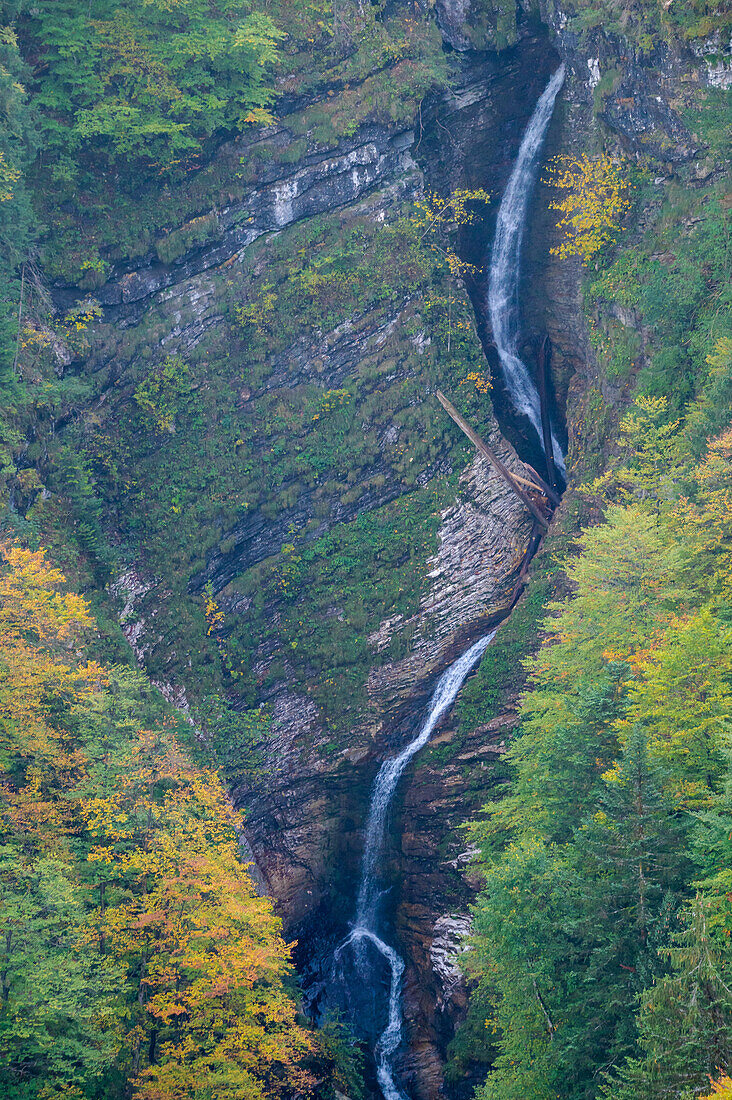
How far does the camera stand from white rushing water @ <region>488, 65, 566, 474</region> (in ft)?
93.9

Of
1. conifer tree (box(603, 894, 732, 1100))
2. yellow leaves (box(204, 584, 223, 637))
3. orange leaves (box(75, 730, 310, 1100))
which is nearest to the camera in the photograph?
conifer tree (box(603, 894, 732, 1100))

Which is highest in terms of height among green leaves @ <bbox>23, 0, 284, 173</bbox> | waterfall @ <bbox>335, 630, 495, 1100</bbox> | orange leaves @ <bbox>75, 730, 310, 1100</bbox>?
green leaves @ <bbox>23, 0, 284, 173</bbox>

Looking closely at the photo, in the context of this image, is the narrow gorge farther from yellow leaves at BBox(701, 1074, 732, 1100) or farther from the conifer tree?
yellow leaves at BBox(701, 1074, 732, 1100)

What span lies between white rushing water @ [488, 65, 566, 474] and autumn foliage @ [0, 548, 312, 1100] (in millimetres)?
16561

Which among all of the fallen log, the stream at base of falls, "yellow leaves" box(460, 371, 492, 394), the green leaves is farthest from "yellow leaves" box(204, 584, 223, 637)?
the green leaves

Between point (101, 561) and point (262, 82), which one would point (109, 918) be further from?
point (262, 82)

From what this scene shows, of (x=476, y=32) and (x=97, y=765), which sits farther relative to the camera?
(x=476, y=32)

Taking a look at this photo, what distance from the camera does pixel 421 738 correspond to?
A: 26.7 metres

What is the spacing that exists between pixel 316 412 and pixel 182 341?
4698 millimetres

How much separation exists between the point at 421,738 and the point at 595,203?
1637cm

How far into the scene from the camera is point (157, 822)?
58.9 ft

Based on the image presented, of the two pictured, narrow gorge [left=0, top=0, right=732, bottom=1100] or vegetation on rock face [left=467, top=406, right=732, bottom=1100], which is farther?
narrow gorge [left=0, top=0, right=732, bottom=1100]

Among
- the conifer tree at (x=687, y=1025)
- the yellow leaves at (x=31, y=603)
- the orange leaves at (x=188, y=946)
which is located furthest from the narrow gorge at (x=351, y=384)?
the conifer tree at (x=687, y=1025)

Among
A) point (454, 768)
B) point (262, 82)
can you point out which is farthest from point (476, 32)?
point (454, 768)
